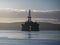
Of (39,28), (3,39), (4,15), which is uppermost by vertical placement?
(4,15)

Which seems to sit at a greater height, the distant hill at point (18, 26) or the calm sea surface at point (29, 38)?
the distant hill at point (18, 26)

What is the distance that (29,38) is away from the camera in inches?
110

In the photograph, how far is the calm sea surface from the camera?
2754mm

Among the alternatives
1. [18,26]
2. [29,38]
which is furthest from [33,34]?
[18,26]

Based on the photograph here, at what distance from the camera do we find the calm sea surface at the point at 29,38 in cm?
275

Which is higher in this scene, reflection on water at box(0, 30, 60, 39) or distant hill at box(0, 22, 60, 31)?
distant hill at box(0, 22, 60, 31)

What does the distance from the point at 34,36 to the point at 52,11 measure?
508 mm

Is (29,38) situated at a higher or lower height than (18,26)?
lower

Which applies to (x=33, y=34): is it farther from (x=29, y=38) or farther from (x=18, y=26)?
(x=18, y=26)

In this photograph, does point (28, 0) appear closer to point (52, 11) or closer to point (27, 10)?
point (27, 10)

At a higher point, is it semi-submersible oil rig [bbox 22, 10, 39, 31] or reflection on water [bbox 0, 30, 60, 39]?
semi-submersible oil rig [bbox 22, 10, 39, 31]

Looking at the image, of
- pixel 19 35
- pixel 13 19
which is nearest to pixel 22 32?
pixel 19 35

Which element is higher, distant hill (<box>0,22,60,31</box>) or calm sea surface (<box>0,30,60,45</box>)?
distant hill (<box>0,22,60,31</box>)

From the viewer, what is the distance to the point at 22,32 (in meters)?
2.78
